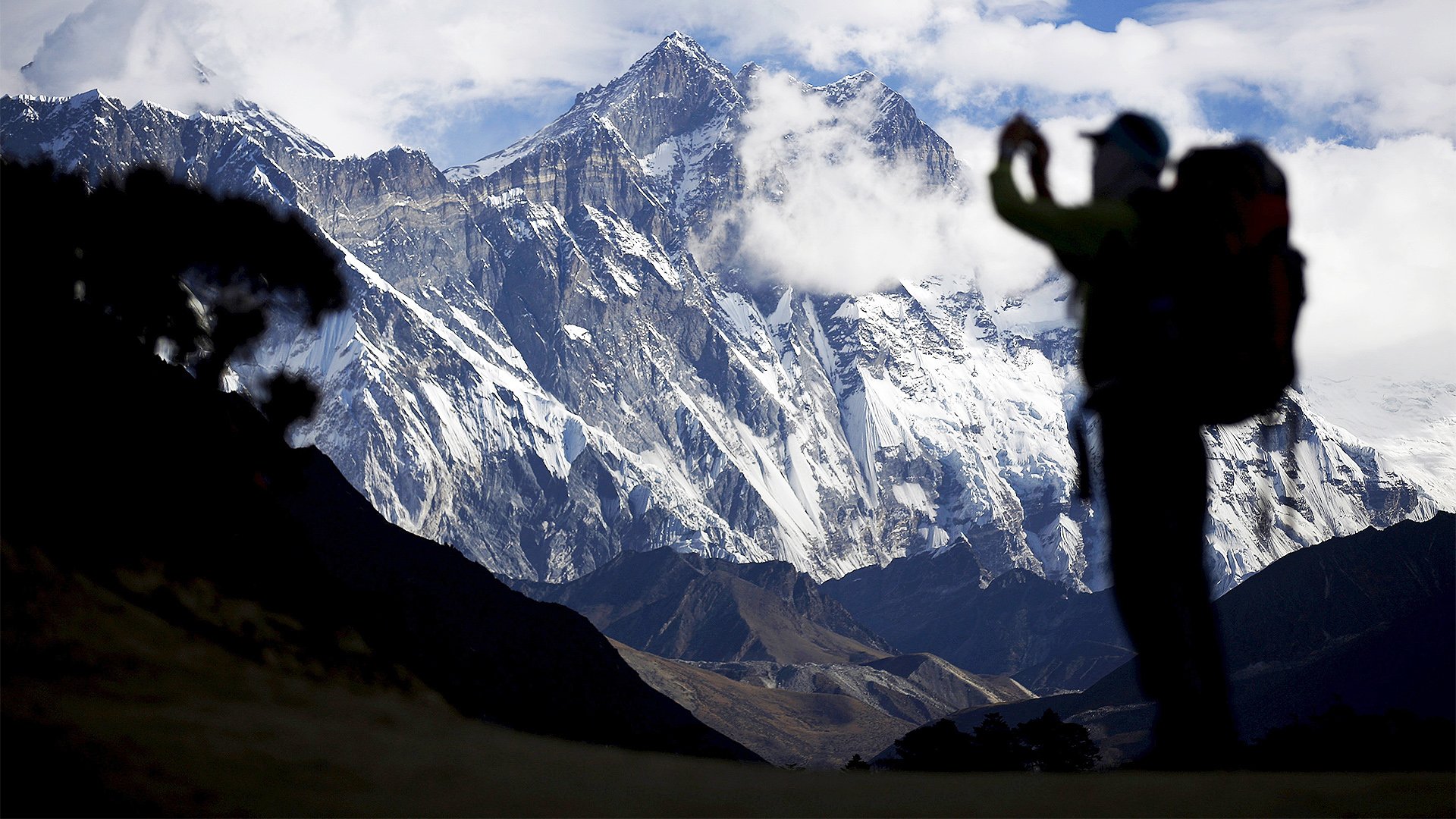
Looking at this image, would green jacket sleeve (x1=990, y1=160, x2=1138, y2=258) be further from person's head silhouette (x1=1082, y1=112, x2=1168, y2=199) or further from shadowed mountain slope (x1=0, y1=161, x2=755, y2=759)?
shadowed mountain slope (x1=0, y1=161, x2=755, y2=759)

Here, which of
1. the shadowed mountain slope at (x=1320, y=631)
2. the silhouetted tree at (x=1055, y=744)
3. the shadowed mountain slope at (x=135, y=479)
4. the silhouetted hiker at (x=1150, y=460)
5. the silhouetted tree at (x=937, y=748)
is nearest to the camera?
the silhouetted hiker at (x=1150, y=460)

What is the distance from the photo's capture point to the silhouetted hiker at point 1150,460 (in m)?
5.34

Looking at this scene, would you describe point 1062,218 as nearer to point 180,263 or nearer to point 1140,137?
point 1140,137

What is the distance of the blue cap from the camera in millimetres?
5395

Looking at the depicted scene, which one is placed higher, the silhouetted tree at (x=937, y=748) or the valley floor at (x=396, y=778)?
the silhouetted tree at (x=937, y=748)

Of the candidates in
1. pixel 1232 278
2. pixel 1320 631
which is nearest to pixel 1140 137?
pixel 1232 278

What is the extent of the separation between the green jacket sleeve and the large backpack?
20cm

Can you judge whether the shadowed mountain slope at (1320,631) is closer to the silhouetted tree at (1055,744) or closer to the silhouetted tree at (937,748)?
the silhouetted tree at (1055,744)

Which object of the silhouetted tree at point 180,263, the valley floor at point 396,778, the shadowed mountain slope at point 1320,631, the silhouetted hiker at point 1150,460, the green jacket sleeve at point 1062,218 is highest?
the shadowed mountain slope at point 1320,631

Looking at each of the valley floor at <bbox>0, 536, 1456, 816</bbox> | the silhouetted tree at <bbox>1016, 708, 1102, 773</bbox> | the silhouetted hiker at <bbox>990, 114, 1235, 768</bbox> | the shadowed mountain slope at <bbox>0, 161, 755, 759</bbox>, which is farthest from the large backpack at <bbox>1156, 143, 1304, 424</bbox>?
the silhouetted tree at <bbox>1016, 708, 1102, 773</bbox>

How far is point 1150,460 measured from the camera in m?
5.40

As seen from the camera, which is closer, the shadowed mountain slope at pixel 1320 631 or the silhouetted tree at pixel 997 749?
the silhouetted tree at pixel 997 749

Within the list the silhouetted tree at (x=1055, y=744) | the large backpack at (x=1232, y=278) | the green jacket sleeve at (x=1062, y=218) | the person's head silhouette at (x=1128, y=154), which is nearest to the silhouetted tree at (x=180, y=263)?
the green jacket sleeve at (x=1062, y=218)

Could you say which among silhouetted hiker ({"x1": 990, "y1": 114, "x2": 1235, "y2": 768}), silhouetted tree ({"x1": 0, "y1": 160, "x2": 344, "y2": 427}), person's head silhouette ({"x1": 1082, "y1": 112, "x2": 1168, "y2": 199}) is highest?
silhouetted tree ({"x1": 0, "y1": 160, "x2": 344, "y2": 427})
